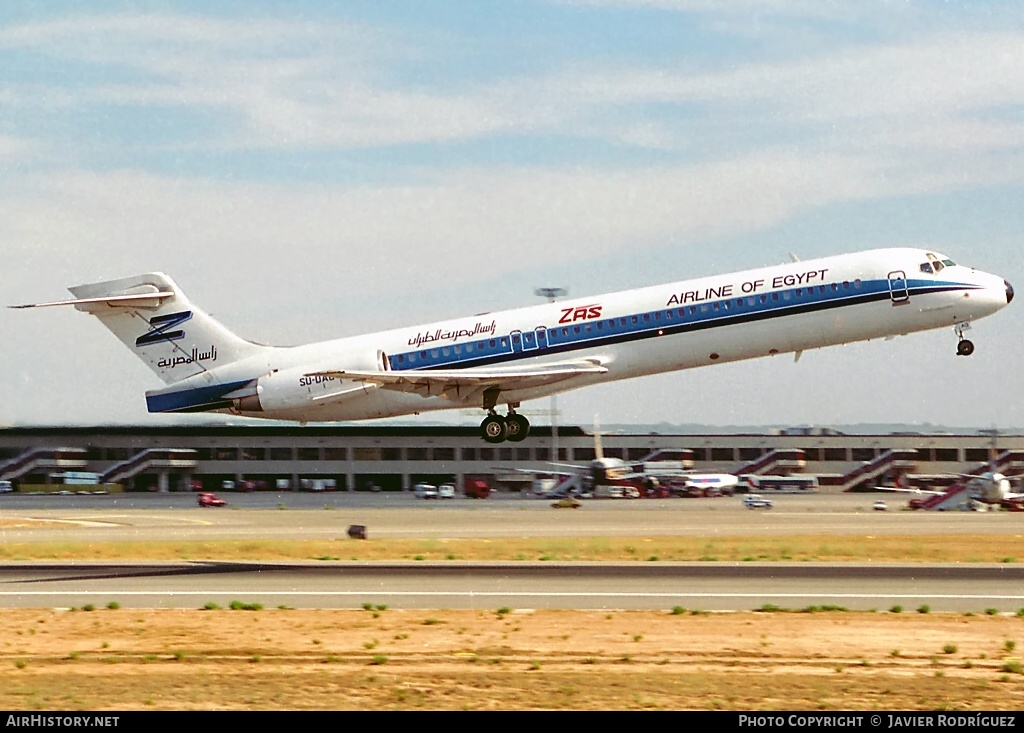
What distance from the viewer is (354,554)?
49.9 meters

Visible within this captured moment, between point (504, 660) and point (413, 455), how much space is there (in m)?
72.8

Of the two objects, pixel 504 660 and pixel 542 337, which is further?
pixel 542 337

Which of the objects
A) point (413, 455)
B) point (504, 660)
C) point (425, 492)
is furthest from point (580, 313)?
point (413, 455)

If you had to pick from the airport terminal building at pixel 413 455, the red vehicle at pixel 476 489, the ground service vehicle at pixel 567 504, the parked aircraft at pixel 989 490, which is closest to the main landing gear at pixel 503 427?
the ground service vehicle at pixel 567 504

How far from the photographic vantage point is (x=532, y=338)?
4459 cm

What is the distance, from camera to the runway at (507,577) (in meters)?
34.9

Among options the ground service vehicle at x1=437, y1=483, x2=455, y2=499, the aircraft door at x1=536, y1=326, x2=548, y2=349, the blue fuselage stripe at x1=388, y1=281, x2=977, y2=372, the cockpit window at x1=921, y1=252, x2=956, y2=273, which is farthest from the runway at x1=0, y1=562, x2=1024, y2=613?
the ground service vehicle at x1=437, y1=483, x2=455, y2=499

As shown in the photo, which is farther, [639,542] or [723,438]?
[723,438]

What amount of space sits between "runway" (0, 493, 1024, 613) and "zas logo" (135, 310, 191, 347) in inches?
355

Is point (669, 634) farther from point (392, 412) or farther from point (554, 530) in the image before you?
point (554, 530)

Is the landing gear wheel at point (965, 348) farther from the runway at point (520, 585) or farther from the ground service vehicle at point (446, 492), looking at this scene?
the ground service vehicle at point (446, 492)

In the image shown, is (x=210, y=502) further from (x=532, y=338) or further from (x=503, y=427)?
(x=532, y=338)
